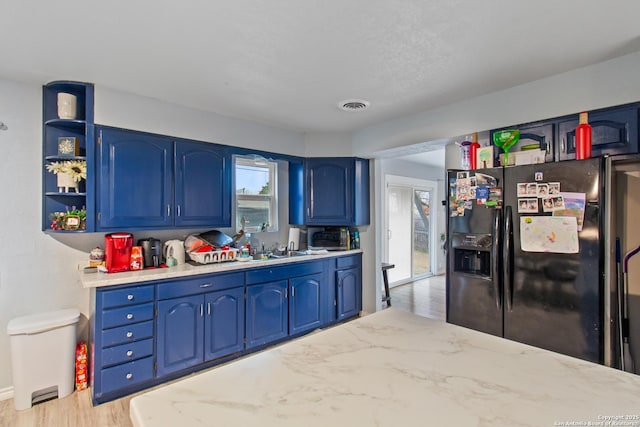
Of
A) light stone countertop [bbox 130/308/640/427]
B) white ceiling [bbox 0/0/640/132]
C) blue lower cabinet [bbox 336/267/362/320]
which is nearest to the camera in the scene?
light stone countertop [bbox 130/308/640/427]

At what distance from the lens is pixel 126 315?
2.41 m

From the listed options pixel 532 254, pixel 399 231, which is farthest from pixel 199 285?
pixel 399 231

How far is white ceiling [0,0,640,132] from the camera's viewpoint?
5.34ft

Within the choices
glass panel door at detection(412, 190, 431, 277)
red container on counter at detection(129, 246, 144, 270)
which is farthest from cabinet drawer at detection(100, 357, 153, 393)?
glass panel door at detection(412, 190, 431, 277)

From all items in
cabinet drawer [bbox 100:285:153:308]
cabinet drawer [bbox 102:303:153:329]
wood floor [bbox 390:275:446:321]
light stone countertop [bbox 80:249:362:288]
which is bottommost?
wood floor [bbox 390:275:446:321]

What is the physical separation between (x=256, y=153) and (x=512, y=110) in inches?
97.5

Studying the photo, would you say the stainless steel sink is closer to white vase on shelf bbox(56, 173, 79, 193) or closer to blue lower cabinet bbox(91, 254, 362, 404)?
blue lower cabinet bbox(91, 254, 362, 404)

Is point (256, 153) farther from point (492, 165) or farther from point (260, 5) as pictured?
point (492, 165)

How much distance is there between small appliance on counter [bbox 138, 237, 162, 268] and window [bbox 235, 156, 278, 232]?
0.93 meters

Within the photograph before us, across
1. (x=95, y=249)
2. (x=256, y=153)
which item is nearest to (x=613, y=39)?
(x=256, y=153)

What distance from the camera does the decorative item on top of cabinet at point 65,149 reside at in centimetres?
251

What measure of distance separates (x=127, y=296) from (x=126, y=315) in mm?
143

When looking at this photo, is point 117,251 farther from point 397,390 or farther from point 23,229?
point 397,390

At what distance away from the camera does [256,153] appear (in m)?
3.59
